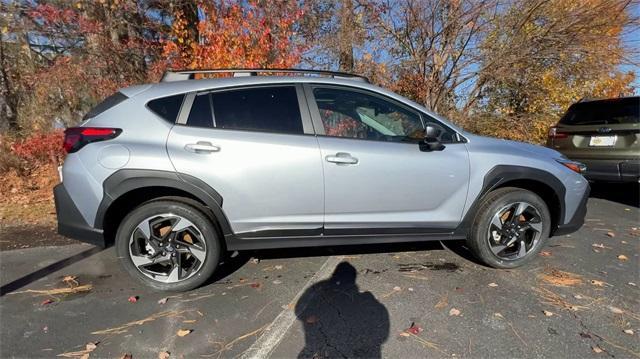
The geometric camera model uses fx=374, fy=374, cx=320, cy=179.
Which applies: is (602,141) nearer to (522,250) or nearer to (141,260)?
(522,250)

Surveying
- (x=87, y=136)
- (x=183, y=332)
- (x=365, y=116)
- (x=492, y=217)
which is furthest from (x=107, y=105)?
(x=492, y=217)

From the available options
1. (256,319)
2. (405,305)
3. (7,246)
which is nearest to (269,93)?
(256,319)

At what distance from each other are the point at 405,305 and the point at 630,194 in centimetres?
616

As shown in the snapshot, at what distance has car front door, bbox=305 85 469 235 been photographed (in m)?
3.15

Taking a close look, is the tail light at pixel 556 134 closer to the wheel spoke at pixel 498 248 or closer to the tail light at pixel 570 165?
the tail light at pixel 570 165

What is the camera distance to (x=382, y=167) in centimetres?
318

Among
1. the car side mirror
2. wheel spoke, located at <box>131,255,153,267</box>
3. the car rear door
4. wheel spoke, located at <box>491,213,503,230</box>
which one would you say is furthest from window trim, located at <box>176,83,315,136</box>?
wheel spoke, located at <box>491,213,503,230</box>

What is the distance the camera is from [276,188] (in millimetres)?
3057

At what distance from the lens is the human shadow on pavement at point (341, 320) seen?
2449 millimetres

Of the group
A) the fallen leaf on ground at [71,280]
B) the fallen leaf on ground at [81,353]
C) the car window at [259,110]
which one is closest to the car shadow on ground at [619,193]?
the car window at [259,110]

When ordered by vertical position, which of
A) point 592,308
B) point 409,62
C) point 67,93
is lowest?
→ point 592,308

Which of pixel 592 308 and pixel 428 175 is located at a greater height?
pixel 428 175

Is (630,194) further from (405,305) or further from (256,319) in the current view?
(256,319)

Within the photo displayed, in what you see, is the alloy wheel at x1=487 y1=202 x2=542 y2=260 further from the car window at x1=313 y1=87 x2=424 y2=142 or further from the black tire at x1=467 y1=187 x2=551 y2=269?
the car window at x1=313 y1=87 x2=424 y2=142
